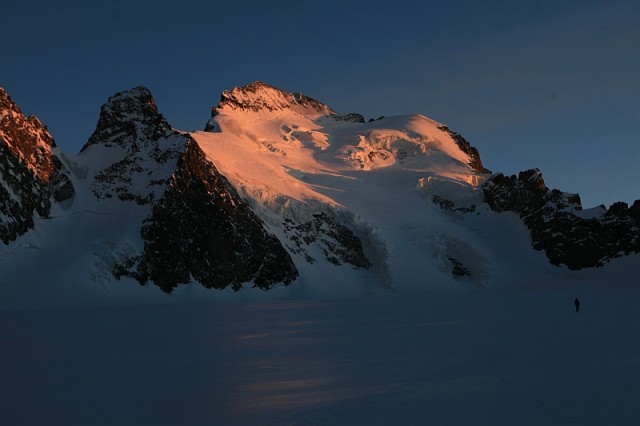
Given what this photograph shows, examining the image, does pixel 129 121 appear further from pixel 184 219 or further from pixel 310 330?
pixel 310 330

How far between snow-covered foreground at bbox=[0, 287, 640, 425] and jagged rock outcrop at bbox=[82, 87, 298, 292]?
196 ft

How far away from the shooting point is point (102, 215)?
104 meters

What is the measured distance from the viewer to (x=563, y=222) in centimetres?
13050

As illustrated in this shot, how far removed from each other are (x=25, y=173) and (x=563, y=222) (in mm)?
100521

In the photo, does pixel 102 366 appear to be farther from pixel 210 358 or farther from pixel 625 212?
pixel 625 212

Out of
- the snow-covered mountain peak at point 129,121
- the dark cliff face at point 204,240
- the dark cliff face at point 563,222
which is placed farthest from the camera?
the dark cliff face at point 563,222

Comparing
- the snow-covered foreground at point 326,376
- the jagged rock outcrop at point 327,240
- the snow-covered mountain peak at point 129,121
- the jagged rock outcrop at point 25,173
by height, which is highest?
the snow-covered mountain peak at point 129,121

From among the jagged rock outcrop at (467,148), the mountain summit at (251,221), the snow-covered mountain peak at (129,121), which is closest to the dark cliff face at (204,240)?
the mountain summit at (251,221)

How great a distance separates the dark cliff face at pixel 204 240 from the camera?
9694 cm

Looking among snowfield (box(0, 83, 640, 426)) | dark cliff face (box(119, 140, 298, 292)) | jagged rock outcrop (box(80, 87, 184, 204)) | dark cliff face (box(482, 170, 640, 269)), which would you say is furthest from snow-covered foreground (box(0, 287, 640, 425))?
dark cliff face (box(482, 170, 640, 269))

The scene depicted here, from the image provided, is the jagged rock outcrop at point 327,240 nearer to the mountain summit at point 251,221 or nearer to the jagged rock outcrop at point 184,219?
the mountain summit at point 251,221

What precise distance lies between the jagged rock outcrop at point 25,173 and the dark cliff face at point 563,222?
292 feet

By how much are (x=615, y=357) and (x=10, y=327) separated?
119 ft

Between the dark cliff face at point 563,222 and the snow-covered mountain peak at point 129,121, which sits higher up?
the snow-covered mountain peak at point 129,121
